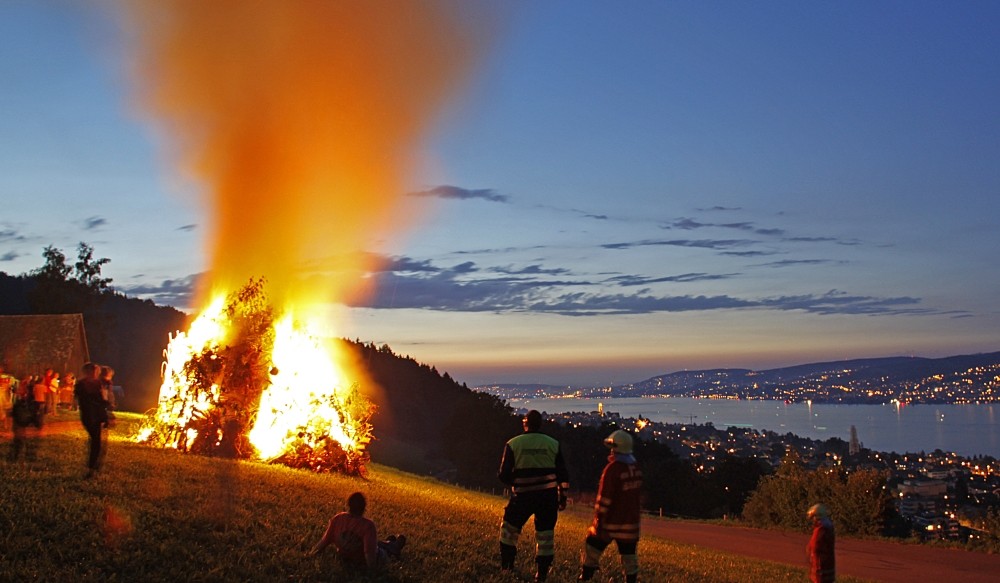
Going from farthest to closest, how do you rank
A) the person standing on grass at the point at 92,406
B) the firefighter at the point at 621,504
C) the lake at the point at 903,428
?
the lake at the point at 903,428 < the person standing on grass at the point at 92,406 < the firefighter at the point at 621,504

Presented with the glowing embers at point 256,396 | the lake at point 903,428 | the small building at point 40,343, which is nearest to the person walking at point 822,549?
the glowing embers at point 256,396

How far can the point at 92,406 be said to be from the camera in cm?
1351

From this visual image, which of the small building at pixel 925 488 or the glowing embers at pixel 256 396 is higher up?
the glowing embers at pixel 256 396

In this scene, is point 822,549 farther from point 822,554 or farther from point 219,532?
point 219,532

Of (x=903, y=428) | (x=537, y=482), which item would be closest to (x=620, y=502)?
(x=537, y=482)

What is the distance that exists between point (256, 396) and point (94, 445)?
8.20 m

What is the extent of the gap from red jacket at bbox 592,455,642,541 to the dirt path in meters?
9.05

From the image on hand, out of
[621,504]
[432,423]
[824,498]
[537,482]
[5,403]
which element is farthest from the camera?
[432,423]

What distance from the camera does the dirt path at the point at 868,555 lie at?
54.5ft

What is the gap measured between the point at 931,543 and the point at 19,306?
13778 cm

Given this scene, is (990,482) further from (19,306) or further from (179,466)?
(19,306)

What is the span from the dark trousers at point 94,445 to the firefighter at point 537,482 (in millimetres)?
7512

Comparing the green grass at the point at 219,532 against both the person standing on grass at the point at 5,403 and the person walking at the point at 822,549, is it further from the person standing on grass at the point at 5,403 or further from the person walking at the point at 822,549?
the person standing on grass at the point at 5,403

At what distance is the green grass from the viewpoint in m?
9.20
